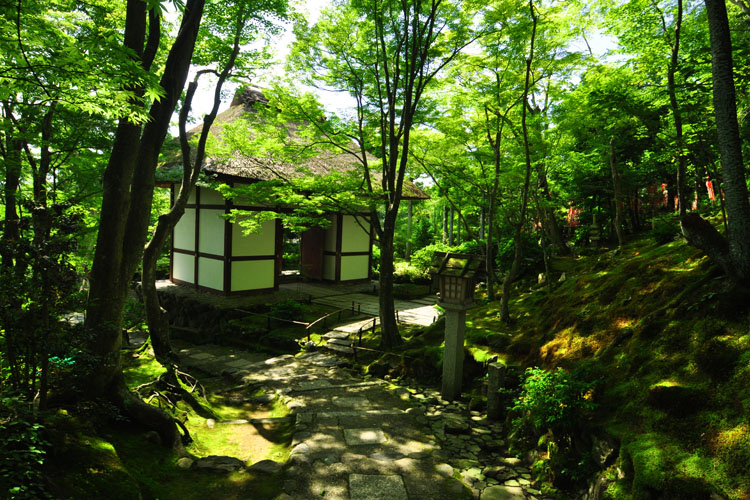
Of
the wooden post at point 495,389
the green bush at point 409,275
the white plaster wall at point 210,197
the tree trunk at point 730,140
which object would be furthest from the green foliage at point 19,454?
the green bush at point 409,275

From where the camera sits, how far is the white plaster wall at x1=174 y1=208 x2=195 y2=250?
14.5 metres

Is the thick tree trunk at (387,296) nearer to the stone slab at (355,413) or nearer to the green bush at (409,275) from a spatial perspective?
the stone slab at (355,413)

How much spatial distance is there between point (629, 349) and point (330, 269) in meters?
12.4

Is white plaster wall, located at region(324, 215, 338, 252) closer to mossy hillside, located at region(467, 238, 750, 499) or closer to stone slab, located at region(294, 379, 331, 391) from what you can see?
stone slab, located at region(294, 379, 331, 391)

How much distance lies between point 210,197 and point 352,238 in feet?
18.1

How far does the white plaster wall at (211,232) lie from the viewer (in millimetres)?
13188

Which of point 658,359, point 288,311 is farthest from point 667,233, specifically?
point 288,311

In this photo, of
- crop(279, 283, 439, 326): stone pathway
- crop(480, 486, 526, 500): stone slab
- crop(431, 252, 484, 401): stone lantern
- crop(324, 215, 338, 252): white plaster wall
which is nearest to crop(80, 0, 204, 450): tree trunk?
crop(480, 486, 526, 500): stone slab

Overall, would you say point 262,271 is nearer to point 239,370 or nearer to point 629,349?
point 239,370

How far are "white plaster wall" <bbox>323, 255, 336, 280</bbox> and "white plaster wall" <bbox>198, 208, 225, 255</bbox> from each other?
450 cm

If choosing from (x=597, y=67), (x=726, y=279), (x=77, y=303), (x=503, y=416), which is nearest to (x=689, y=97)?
(x=726, y=279)

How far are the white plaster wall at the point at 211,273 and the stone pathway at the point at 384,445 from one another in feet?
17.5

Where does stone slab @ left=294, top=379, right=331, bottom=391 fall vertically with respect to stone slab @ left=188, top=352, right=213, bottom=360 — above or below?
above

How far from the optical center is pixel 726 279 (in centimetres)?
461
